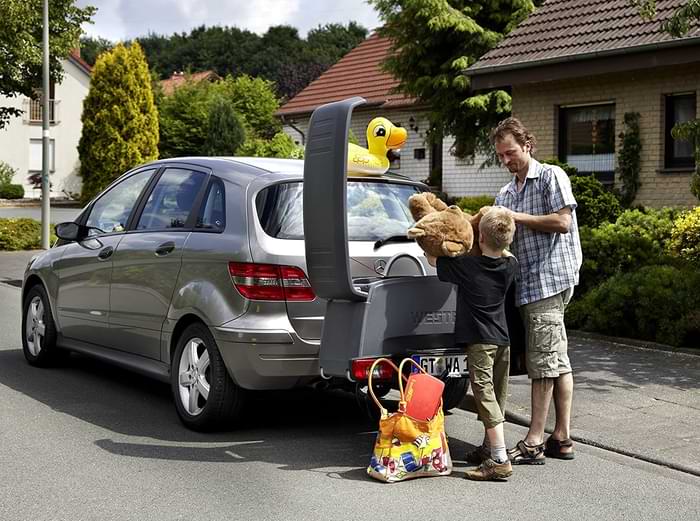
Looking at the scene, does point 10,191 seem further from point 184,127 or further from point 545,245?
point 545,245

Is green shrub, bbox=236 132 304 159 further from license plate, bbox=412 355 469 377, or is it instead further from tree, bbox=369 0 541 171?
license plate, bbox=412 355 469 377

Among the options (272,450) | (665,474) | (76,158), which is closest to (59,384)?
(272,450)

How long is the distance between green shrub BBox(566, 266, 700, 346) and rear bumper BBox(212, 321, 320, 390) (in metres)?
4.98

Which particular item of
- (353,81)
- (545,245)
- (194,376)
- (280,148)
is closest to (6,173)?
(353,81)

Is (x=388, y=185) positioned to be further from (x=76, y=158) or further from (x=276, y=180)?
(x=76, y=158)

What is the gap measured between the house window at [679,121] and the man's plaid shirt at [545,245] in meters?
11.4

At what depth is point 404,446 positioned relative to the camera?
18.6 ft

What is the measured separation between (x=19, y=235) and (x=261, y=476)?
1954 centimetres

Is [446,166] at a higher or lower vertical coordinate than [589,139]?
higher

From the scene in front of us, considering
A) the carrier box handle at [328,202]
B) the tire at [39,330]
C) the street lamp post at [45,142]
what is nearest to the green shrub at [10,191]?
the street lamp post at [45,142]

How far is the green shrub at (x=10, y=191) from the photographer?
47.9 meters

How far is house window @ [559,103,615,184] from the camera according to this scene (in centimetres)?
1802

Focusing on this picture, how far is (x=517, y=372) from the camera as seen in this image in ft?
→ 20.7

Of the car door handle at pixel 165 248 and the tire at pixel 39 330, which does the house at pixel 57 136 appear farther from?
the car door handle at pixel 165 248
